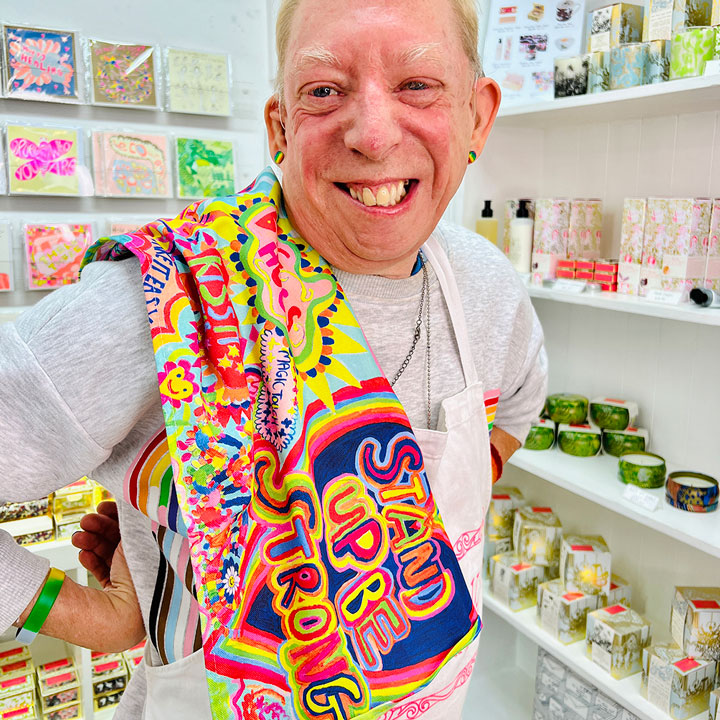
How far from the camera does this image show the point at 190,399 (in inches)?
29.7

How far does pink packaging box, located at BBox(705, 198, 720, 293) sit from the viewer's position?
61.7 inches

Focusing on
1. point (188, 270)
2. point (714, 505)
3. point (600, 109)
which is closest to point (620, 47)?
point (600, 109)

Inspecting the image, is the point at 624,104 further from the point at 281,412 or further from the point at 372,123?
the point at 281,412

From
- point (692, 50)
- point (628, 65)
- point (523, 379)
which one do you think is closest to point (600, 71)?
point (628, 65)

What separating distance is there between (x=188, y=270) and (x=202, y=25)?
6.33 ft

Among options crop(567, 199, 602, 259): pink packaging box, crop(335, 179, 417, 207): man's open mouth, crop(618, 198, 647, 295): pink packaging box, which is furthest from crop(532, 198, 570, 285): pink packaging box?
crop(335, 179, 417, 207): man's open mouth

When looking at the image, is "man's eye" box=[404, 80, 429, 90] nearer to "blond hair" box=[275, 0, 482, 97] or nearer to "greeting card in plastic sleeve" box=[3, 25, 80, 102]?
"blond hair" box=[275, 0, 482, 97]

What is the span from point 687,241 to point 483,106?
0.83 metres

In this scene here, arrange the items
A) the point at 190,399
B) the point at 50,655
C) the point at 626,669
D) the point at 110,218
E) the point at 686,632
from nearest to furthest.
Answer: the point at 190,399 < the point at 686,632 < the point at 626,669 < the point at 110,218 < the point at 50,655

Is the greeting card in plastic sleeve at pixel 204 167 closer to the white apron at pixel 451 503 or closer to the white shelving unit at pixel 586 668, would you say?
the white apron at pixel 451 503

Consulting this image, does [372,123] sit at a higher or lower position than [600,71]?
lower

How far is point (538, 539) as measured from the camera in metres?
2.08

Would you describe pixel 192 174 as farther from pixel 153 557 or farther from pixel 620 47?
pixel 153 557

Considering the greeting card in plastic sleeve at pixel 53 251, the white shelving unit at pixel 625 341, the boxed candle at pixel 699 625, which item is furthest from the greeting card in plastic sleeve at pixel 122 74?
the boxed candle at pixel 699 625
